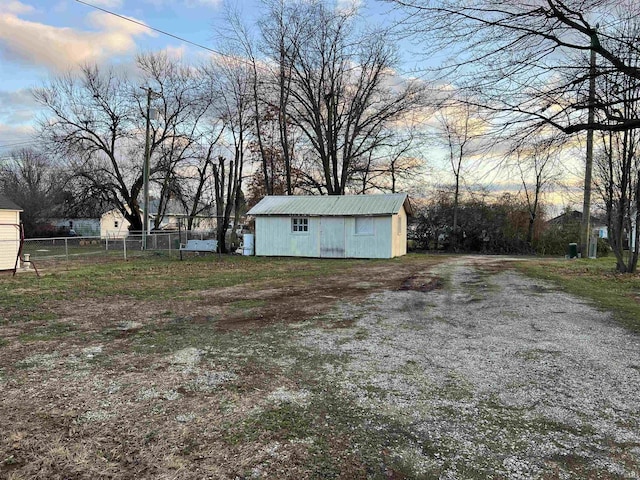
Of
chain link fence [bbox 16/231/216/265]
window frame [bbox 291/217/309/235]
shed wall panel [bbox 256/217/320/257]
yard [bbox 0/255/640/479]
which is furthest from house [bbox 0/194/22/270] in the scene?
window frame [bbox 291/217/309/235]

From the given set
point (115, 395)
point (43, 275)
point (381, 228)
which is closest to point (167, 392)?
point (115, 395)

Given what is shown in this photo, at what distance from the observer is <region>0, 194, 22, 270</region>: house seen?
1339cm

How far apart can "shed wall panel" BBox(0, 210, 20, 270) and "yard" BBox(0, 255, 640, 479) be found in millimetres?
8492

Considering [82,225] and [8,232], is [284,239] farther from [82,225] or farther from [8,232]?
[82,225]

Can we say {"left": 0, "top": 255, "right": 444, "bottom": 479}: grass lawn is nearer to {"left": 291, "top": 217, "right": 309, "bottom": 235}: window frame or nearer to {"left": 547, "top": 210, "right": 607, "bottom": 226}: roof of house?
{"left": 291, "top": 217, "right": 309, "bottom": 235}: window frame

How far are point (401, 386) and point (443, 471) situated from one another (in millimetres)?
1192

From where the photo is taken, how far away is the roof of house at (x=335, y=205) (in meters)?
18.8

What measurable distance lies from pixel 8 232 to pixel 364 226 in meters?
13.6

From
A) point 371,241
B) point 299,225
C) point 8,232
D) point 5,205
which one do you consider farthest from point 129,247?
point 371,241

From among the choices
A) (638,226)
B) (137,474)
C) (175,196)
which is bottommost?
(137,474)

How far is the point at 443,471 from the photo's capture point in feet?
7.23

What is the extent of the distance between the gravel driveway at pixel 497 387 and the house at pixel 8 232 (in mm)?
12723

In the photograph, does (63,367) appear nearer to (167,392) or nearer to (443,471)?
(167,392)

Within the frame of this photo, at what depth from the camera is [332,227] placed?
19344mm
